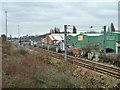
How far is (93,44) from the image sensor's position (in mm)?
21312

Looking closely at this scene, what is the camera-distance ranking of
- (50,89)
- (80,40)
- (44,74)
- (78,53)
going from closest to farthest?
(50,89)
(44,74)
(78,53)
(80,40)

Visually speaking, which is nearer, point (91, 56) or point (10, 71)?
point (10, 71)

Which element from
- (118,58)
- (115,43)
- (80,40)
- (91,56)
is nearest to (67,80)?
(118,58)

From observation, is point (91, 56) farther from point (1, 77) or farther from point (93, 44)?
point (1, 77)

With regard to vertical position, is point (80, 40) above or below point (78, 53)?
above

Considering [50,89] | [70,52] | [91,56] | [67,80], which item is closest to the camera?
[50,89]

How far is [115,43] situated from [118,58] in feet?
25.4

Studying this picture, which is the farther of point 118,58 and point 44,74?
point 118,58

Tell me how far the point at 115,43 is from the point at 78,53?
6.47 m

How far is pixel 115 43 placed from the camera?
21734 millimetres

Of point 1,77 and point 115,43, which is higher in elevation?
point 115,43

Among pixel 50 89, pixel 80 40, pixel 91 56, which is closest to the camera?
pixel 50 89

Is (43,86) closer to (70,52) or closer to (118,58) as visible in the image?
(118,58)

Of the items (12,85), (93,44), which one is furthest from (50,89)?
(93,44)
